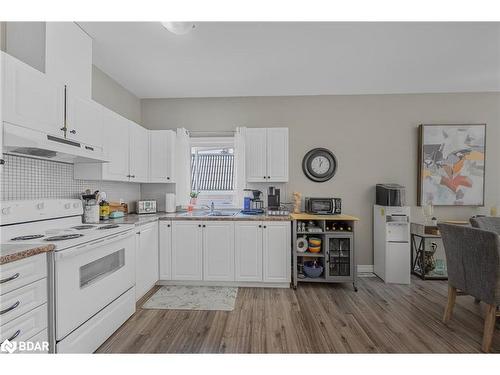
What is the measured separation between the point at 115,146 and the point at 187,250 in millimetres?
1488

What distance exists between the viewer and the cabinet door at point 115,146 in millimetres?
2336

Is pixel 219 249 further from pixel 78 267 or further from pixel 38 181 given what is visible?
pixel 38 181

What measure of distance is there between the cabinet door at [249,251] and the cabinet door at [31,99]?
2023 millimetres

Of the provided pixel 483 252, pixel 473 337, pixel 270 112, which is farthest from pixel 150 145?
pixel 473 337

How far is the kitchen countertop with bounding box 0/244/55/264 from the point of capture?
3.78 ft

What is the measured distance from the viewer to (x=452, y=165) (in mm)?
3350

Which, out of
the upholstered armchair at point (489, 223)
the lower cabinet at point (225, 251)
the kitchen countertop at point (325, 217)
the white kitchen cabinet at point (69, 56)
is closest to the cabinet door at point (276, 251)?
the lower cabinet at point (225, 251)

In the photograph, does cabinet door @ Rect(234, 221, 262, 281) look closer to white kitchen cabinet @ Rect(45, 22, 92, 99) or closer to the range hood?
the range hood

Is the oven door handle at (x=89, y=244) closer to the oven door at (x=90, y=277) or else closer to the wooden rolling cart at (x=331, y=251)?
the oven door at (x=90, y=277)

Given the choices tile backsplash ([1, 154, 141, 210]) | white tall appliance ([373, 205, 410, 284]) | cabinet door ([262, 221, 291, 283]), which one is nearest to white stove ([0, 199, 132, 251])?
tile backsplash ([1, 154, 141, 210])

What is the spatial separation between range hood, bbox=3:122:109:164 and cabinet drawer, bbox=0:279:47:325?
3.00 feet

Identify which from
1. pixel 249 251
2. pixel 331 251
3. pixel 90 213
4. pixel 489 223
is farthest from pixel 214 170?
pixel 489 223

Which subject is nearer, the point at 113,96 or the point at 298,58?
the point at 298,58
